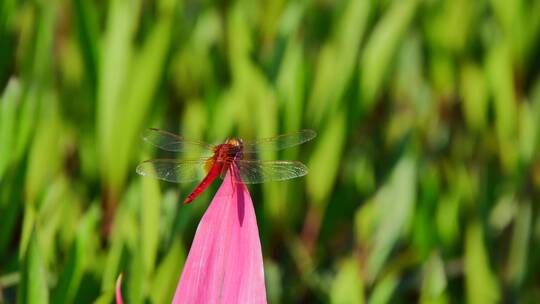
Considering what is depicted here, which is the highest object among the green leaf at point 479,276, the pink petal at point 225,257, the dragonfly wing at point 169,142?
the dragonfly wing at point 169,142

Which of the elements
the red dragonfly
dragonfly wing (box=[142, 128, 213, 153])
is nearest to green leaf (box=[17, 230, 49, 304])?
the red dragonfly

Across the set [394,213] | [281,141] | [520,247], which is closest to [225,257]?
[281,141]

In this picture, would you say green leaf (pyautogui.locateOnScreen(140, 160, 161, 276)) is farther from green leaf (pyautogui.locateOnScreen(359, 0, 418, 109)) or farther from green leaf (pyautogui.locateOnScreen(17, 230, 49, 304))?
green leaf (pyautogui.locateOnScreen(359, 0, 418, 109))

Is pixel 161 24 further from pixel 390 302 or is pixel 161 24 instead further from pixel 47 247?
pixel 390 302

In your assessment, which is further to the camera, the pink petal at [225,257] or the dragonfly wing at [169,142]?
the dragonfly wing at [169,142]

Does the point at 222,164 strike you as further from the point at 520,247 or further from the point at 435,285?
the point at 520,247

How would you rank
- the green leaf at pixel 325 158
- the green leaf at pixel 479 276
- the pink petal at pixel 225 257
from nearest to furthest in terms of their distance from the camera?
1. the pink petal at pixel 225 257
2. the green leaf at pixel 479 276
3. the green leaf at pixel 325 158

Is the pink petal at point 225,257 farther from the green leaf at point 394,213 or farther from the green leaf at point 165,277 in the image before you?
the green leaf at point 394,213

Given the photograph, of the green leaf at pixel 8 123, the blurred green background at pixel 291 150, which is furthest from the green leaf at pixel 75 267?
the green leaf at pixel 8 123
